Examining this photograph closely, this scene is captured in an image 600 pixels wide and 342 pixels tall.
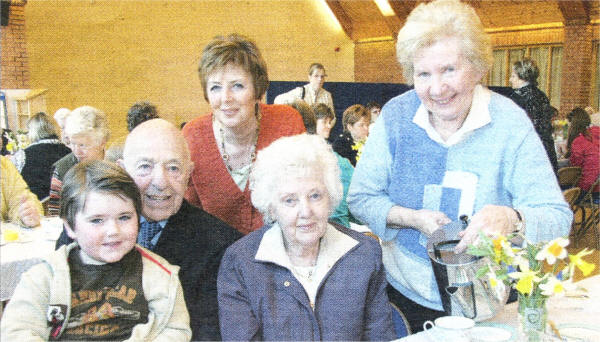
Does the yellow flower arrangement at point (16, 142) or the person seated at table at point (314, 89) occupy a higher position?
the person seated at table at point (314, 89)

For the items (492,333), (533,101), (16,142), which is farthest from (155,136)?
(16,142)

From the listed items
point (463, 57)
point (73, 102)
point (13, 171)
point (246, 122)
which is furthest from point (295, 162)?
point (73, 102)

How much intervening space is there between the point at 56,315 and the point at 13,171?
6.34ft

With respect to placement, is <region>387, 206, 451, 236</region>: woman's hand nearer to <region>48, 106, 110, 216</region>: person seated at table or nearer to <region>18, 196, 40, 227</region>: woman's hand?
<region>48, 106, 110, 216</region>: person seated at table

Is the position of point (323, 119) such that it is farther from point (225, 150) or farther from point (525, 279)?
point (525, 279)

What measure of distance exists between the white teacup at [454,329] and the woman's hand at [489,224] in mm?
156

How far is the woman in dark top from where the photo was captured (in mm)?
4016

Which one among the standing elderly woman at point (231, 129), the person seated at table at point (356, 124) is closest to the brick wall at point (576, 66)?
the person seated at table at point (356, 124)

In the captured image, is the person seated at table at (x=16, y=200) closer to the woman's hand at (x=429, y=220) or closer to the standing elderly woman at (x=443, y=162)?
the standing elderly woman at (x=443, y=162)

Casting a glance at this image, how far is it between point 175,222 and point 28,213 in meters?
1.80

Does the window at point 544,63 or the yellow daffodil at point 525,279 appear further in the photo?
the window at point 544,63

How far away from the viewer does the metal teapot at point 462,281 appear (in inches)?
49.1


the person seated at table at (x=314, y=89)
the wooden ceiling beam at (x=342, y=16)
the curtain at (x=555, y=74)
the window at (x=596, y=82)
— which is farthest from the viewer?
the wooden ceiling beam at (x=342, y=16)

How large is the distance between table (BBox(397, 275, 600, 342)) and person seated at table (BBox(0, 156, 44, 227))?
2.38 m
